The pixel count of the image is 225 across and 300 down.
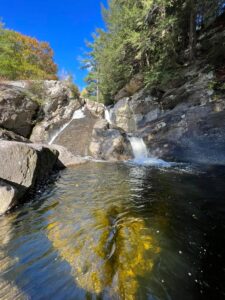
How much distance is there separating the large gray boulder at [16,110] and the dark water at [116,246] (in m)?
8.40

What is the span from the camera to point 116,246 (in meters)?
2.92

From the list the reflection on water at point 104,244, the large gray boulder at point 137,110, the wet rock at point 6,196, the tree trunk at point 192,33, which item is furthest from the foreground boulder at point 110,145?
the tree trunk at point 192,33

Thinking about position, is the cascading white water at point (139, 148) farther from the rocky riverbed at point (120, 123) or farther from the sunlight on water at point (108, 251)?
the sunlight on water at point (108, 251)

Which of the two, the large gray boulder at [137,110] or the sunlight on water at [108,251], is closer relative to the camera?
the sunlight on water at [108,251]

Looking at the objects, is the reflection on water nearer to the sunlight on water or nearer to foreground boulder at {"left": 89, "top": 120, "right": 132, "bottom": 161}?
the sunlight on water

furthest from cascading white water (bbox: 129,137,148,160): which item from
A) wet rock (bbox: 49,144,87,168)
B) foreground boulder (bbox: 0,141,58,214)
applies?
foreground boulder (bbox: 0,141,58,214)

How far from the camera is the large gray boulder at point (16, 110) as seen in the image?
11.5 m

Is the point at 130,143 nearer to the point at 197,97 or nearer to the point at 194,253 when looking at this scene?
the point at 197,97

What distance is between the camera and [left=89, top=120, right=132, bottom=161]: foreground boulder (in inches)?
455

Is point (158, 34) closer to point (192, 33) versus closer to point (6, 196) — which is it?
point (192, 33)

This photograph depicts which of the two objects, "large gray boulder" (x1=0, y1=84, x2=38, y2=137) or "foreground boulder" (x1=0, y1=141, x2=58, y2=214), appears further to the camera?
"large gray boulder" (x1=0, y1=84, x2=38, y2=137)

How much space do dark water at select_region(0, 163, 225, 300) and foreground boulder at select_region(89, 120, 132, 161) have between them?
617cm

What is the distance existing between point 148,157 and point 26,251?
964cm

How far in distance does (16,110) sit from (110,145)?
6.43 meters
